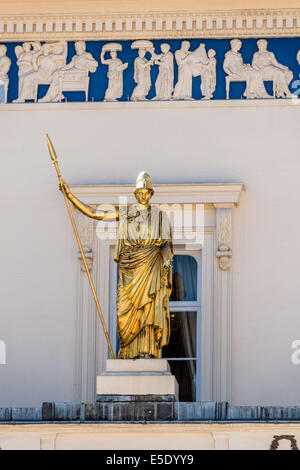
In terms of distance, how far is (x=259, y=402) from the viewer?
1481 cm

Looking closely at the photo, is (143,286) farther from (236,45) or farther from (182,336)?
(236,45)

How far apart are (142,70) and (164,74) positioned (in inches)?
9.1

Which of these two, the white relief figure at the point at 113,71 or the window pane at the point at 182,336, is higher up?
the white relief figure at the point at 113,71

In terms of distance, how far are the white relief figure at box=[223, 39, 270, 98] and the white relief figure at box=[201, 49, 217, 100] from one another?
13 centimetres

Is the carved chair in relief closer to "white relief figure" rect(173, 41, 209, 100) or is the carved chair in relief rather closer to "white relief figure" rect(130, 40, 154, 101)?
"white relief figure" rect(130, 40, 154, 101)

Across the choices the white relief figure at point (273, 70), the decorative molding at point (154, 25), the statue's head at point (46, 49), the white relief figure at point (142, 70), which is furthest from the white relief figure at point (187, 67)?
the statue's head at point (46, 49)

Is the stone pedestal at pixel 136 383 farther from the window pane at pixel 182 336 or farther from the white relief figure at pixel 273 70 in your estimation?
the white relief figure at pixel 273 70

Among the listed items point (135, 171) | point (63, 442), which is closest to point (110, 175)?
point (135, 171)

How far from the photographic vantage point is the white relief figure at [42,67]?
15.9 meters

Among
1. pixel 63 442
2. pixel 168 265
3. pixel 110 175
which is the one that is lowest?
pixel 63 442

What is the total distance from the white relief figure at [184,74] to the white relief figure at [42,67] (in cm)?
120

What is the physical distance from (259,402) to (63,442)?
116 inches

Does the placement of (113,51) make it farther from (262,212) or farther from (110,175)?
(262,212)

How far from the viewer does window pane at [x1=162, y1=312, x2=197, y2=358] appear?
1527 cm
